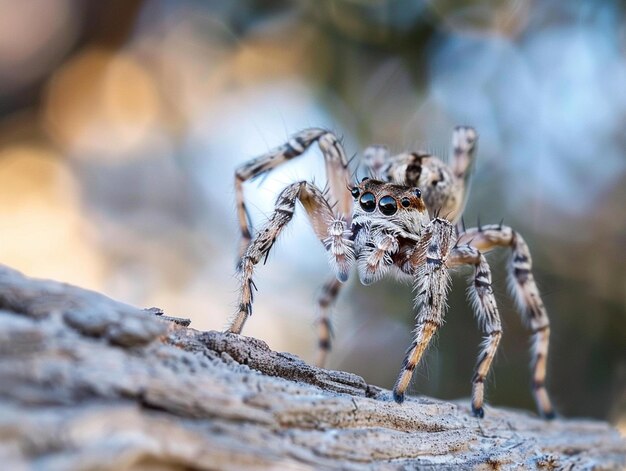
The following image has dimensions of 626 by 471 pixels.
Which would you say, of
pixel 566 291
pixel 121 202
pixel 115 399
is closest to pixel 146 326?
pixel 115 399

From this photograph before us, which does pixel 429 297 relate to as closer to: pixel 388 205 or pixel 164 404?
pixel 388 205

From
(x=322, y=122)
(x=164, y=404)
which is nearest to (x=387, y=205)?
(x=164, y=404)

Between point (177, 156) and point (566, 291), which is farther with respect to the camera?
point (177, 156)

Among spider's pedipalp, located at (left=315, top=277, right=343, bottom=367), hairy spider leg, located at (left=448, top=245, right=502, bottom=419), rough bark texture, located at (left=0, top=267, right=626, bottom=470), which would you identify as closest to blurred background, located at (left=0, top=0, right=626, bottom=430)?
spider's pedipalp, located at (left=315, top=277, right=343, bottom=367)

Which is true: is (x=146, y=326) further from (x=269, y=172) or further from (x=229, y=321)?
(x=269, y=172)

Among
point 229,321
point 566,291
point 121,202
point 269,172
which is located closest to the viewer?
point 229,321

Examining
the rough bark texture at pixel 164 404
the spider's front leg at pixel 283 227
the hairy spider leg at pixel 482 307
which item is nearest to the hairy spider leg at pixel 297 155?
the spider's front leg at pixel 283 227

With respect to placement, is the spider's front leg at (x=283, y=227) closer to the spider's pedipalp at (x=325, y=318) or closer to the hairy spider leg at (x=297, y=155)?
the hairy spider leg at (x=297, y=155)
